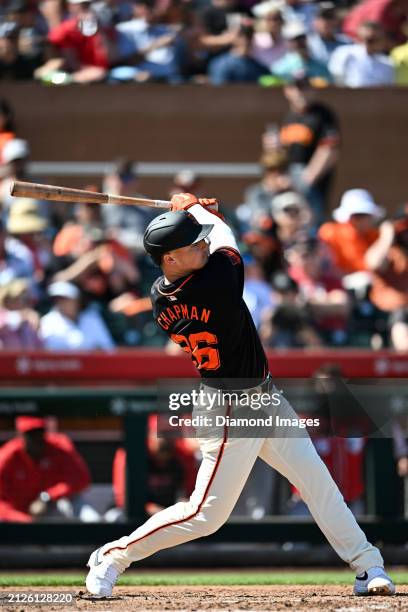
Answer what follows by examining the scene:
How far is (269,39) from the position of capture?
36.4 ft

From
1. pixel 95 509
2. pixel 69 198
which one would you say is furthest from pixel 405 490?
pixel 69 198

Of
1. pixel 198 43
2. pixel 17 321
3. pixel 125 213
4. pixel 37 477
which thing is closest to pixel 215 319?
Result: pixel 37 477

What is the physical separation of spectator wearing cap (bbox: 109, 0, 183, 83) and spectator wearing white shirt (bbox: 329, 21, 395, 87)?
155 centimetres

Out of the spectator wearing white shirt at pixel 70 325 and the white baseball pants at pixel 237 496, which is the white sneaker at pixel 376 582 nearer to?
the white baseball pants at pixel 237 496

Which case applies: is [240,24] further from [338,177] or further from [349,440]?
[349,440]

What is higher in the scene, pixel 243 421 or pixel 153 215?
pixel 153 215

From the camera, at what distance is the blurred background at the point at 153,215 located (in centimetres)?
744

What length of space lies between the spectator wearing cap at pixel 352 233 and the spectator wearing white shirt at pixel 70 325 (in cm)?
214

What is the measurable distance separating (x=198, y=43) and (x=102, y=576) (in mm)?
7156

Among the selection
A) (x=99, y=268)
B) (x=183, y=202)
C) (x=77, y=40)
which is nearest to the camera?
(x=183, y=202)

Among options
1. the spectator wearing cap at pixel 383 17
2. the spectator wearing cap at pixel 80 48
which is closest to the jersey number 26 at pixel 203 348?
the spectator wearing cap at pixel 80 48

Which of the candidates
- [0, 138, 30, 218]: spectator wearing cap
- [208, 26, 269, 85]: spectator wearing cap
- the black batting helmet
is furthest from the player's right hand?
[208, 26, 269, 85]: spectator wearing cap

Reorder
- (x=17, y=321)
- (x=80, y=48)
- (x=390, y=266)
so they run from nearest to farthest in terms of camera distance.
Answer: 1. (x=17, y=321)
2. (x=390, y=266)
3. (x=80, y=48)

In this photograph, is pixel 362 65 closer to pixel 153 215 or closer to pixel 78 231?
pixel 153 215
